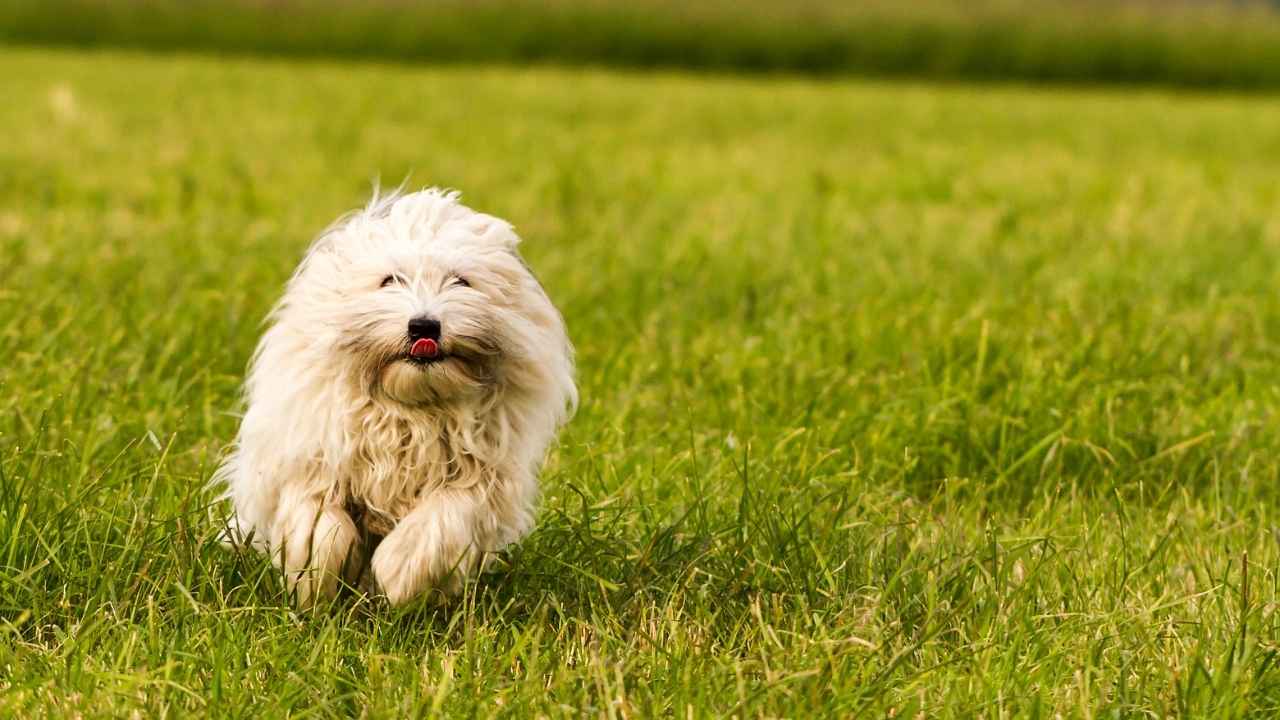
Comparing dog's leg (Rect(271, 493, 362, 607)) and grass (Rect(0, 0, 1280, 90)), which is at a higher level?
dog's leg (Rect(271, 493, 362, 607))

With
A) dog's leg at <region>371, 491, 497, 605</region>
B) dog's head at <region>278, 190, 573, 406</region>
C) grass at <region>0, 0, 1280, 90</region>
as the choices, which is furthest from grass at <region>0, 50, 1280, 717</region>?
grass at <region>0, 0, 1280, 90</region>

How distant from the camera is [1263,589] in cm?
326

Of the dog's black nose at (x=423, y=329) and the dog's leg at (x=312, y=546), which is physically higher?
the dog's black nose at (x=423, y=329)

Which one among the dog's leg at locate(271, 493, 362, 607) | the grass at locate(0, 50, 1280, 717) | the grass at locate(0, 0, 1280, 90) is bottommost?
the grass at locate(0, 0, 1280, 90)

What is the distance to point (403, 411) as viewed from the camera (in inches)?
122

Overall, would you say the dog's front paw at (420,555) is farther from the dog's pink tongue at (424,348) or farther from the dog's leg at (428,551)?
the dog's pink tongue at (424,348)

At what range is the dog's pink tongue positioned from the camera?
2967mm

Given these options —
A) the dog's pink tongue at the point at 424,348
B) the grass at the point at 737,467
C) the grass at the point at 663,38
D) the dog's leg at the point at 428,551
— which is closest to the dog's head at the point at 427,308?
the dog's pink tongue at the point at 424,348

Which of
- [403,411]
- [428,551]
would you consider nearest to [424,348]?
[403,411]

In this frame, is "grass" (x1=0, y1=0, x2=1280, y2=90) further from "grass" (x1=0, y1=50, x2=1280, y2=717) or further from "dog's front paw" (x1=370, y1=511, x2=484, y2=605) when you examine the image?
"dog's front paw" (x1=370, y1=511, x2=484, y2=605)

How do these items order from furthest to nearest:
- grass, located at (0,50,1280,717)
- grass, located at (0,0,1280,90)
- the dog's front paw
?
grass, located at (0,0,1280,90), the dog's front paw, grass, located at (0,50,1280,717)

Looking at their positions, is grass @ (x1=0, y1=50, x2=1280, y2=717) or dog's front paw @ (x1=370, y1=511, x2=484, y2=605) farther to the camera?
dog's front paw @ (x1=370, y1=511, x2=484, y2=605)

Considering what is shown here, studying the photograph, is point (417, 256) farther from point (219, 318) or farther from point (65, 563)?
point (219, 318)

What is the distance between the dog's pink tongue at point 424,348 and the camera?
2967 millimetres
